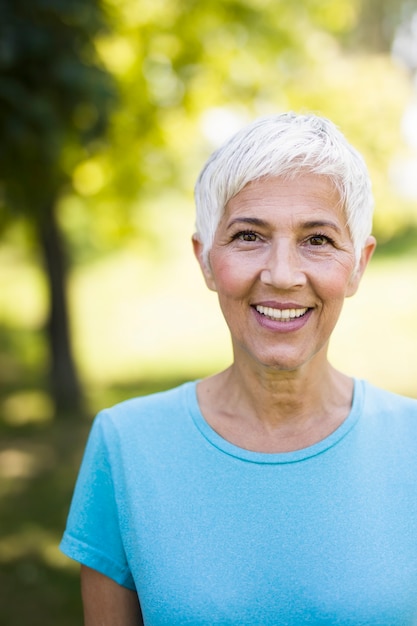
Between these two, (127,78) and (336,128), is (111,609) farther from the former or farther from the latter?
(127,78)

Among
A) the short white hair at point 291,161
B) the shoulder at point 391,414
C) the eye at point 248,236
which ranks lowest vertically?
the shoulder at point 391,414

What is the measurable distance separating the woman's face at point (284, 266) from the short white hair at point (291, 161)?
0.07 feet

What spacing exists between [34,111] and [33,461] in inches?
177

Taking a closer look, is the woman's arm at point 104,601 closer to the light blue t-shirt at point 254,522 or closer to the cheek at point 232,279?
the light blue t-shirt at point 254,522

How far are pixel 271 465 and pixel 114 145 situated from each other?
6.88 metres

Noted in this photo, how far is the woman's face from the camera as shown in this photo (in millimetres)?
1645

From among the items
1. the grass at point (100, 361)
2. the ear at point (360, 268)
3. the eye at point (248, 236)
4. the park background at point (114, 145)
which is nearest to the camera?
the eye at point (248, 236)

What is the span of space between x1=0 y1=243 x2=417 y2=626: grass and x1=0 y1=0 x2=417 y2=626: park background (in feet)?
0.10

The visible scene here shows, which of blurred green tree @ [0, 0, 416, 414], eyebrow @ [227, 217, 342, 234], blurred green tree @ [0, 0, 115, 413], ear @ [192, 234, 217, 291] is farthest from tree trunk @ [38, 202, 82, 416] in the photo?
eyebrow @ [227, 217, 342, 234]

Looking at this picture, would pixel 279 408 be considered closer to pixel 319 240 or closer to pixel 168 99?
pixel 319 240

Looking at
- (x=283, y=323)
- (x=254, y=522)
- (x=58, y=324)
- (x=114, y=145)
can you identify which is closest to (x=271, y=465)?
(x=254, y=522)

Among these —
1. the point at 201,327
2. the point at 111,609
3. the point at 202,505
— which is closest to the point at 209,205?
the point at 202,505

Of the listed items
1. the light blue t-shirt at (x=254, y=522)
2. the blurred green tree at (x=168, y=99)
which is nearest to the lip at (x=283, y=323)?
the light blue t-shirt at (x=254, y=522)

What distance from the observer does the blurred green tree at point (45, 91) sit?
17.3ft
